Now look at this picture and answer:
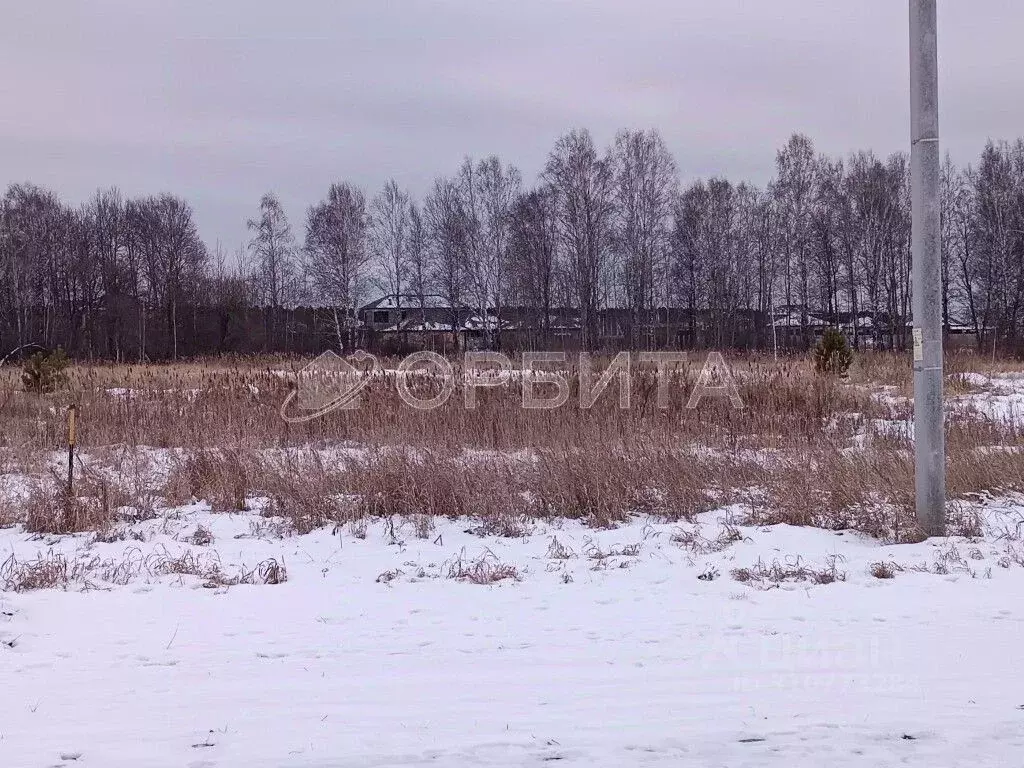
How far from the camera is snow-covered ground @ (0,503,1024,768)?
303 centimetres

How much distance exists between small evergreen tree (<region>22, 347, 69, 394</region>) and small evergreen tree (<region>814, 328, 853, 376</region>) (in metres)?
14.9

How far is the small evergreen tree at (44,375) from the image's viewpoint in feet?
46.3

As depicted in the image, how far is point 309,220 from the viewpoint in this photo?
139 ft

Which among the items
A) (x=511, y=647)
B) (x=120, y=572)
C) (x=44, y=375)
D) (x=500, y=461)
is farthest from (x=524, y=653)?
(x=44, y=375)

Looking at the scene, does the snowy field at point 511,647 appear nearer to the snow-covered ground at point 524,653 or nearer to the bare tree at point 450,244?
the snow-covered ground at point 524,653

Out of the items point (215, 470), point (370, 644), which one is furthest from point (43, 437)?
point (370, 644)

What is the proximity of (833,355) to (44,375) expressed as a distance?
15511mm

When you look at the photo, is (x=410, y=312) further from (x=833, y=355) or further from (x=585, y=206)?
(x=833, y=355)

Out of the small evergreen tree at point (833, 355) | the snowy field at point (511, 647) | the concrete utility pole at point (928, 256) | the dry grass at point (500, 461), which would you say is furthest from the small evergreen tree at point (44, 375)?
the small evergreen tree at point (833, 355)

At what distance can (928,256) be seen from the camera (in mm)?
5934

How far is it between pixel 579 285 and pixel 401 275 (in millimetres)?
11332

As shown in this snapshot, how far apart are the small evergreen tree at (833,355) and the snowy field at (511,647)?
10995 millimetres

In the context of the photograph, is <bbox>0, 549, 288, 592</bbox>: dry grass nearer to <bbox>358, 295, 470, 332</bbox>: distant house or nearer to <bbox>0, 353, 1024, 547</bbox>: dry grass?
<bbox>0, 353, 1024, 547</bbox>: dry grass

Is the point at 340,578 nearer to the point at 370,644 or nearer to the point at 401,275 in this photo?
the point at 370,644
